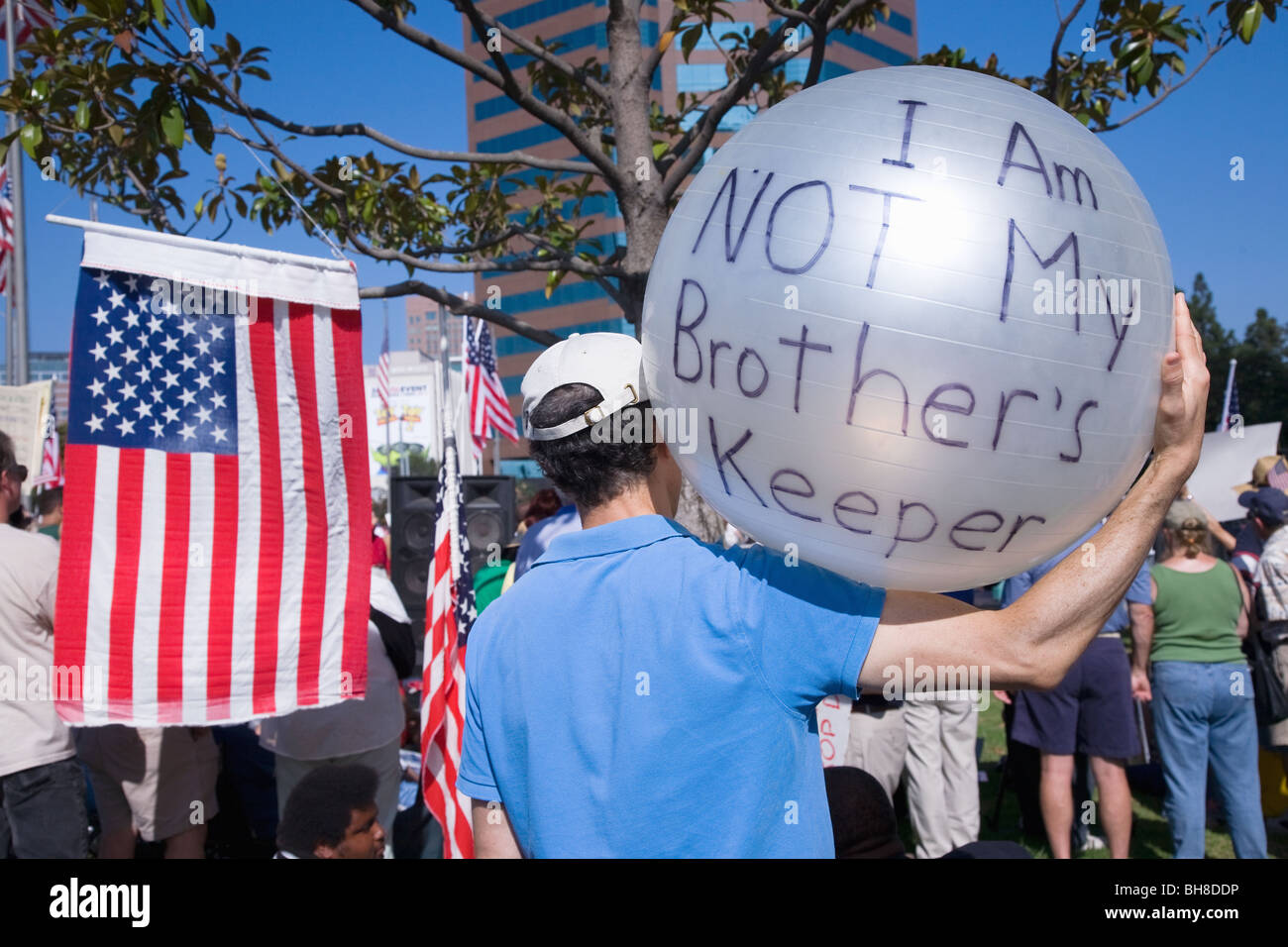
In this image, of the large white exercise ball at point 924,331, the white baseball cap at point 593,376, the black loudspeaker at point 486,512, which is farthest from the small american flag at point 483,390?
the large white exercise ball at point 924,331

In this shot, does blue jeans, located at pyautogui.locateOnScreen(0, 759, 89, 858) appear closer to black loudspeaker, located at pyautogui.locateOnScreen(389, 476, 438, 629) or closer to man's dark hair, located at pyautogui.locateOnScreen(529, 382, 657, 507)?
man's dark hair, located at pyautogui.locateOnScreen(529, 382, 657, 507)

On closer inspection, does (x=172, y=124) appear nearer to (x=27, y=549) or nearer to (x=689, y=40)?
(x=27, y=549)

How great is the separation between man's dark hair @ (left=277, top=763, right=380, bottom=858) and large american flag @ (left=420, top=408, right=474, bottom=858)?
1.48 feet

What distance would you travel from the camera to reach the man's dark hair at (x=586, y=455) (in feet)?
5.16

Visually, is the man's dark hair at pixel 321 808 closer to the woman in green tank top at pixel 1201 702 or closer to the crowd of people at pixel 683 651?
the crowd of people at pixel 683 651

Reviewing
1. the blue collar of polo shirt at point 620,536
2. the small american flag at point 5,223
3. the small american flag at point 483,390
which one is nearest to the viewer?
the blue collar of polo shirt at point 620,536

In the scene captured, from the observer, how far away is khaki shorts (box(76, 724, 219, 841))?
175 inches

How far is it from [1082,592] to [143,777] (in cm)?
450

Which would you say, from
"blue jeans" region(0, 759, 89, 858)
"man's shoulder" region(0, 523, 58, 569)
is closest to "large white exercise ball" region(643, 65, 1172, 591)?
"man's shoulder" region(0, 523, 58, 569)

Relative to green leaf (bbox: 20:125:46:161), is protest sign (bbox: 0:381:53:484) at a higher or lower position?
lower

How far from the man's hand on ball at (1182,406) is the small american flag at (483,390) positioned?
35.4 feet

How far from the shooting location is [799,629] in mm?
1315

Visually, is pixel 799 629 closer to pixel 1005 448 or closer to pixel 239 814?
pixel 1005 448
